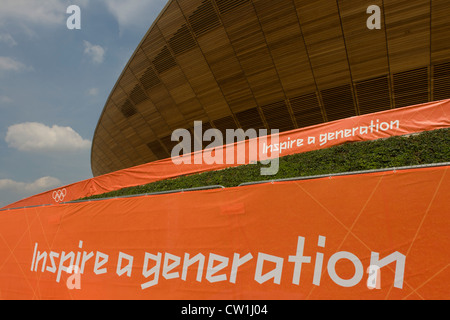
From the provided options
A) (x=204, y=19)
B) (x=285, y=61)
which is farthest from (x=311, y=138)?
(x=204, y=19)

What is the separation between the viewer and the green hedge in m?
6.18

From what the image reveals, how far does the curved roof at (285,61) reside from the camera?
37.0ft

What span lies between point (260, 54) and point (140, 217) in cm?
1184

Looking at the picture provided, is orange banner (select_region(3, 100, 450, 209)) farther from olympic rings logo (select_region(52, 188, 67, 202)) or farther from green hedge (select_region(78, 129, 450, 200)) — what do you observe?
olympic rings logo (select_region(52, 188, 67, 202))

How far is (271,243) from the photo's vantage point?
3127 millimetres

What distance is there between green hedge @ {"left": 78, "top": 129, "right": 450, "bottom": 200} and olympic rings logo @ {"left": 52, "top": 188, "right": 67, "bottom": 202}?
8965 millimetres

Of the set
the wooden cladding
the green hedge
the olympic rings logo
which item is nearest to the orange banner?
the green hedge

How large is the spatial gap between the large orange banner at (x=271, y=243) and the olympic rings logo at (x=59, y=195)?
10.7 m

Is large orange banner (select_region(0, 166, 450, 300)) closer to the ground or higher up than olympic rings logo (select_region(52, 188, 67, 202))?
closer to the ground

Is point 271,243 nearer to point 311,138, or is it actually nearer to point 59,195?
point 311,138

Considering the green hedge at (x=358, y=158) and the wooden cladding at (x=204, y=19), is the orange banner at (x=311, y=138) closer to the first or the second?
the green hedge at (x=358, y=158)

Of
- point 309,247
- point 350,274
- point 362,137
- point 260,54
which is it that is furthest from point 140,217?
point 260,54

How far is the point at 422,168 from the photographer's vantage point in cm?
273

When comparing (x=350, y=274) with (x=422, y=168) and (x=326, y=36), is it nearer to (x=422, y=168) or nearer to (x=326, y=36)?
(x=422, y=168)
